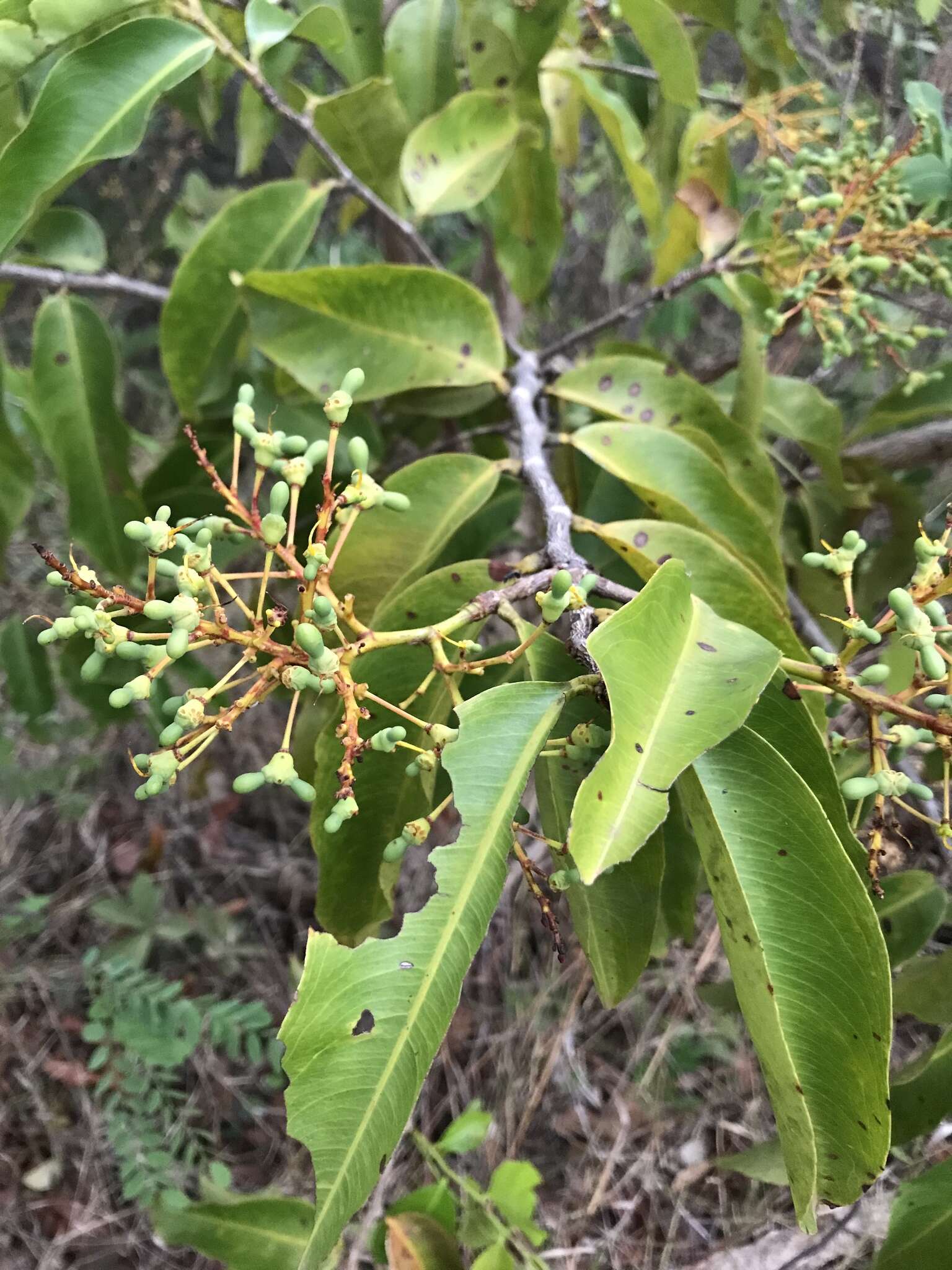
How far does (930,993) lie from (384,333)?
2.82ft

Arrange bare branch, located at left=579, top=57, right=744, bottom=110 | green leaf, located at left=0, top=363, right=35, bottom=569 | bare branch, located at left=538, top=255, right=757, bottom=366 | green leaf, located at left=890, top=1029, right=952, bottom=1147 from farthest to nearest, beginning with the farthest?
bare branch, located at left=579, top=57, right=744, bottom=110, green leaf, located at left=0, top=363, right=35, bottom=569, bare branch, located at left=538, top=255, right=757, bottom=366, green leaf, located at left=890, top=1029, right=952, bottom=1147

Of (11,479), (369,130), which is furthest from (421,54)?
(11,479)

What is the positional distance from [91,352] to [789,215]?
3.24ft

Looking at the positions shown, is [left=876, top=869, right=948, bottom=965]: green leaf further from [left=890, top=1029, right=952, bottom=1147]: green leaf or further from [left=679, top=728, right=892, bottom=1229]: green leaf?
[left=679, top=728, right=892, bottom=1229]: green leaf

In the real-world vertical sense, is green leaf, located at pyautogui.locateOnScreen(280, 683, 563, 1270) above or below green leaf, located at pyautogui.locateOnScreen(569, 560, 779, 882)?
below

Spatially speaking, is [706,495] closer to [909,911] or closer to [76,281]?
[909,911]

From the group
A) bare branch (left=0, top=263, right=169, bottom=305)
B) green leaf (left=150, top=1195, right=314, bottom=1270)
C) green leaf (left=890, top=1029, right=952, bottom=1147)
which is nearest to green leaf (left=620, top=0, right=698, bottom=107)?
bare branch (left=0, top=263, right=169, bottom=305)

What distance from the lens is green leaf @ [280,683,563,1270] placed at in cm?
41

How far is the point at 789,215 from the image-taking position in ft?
3.74

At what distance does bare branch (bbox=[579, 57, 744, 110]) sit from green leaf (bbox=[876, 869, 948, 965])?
107cm

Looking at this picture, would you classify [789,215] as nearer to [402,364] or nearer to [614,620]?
[402,364]

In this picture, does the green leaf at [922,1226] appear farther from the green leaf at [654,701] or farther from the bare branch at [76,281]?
the bare branch at [76,281]

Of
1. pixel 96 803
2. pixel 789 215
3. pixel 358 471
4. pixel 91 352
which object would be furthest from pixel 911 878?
pixel 96 803

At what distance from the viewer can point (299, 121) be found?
0.87 meters
